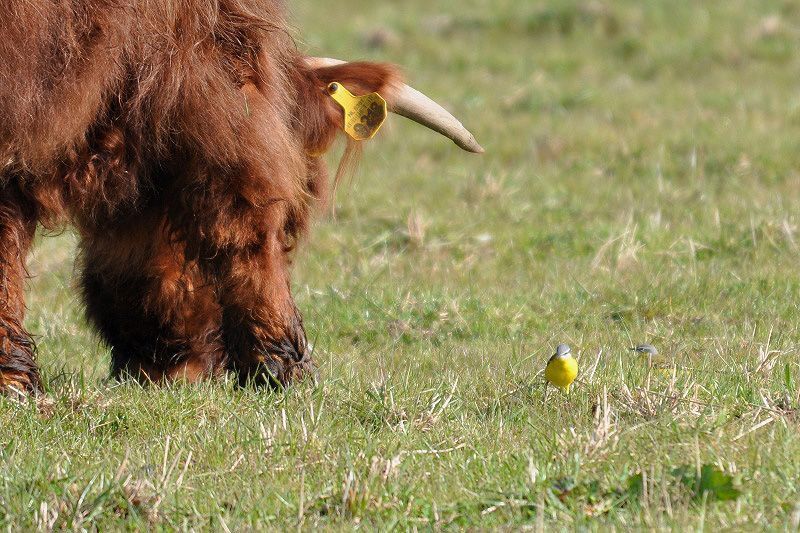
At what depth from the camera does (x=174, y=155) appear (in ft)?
14.3

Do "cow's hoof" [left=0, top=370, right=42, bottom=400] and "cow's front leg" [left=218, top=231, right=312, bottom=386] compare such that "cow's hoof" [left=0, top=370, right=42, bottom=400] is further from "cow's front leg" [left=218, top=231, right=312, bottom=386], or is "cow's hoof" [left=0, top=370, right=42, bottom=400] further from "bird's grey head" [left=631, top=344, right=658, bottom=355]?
"bird's grey head" [left=631, top=344, right=658, bottom=355]

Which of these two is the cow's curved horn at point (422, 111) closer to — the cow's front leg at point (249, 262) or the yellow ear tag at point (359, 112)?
the yellow ear tag at point (359, 112)

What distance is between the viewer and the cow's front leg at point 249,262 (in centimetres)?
436

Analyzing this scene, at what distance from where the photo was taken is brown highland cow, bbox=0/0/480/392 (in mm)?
4066

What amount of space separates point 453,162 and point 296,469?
20.9 ft

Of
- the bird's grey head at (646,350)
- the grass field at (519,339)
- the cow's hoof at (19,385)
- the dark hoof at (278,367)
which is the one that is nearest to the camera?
the grass field at (519,339)

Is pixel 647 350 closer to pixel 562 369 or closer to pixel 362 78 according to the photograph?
pixel 562 369

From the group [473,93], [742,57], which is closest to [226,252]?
[473,93]

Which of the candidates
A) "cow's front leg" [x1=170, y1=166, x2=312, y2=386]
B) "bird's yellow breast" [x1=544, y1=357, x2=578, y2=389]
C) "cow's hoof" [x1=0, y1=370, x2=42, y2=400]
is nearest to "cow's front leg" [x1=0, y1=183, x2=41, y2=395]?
"cow's hoof" [x1=0, y1=370, x2=42, y2=400]

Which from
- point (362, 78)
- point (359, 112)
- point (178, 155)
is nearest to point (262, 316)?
point (178, 155)

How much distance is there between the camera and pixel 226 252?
4441 millimetres

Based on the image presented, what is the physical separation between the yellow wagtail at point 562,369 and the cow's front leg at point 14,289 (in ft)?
5.51

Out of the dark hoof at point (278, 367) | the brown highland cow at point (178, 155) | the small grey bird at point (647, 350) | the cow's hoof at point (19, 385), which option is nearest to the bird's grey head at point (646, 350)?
the small grey bird at point (647, 350)

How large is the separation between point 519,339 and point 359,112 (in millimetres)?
1466
